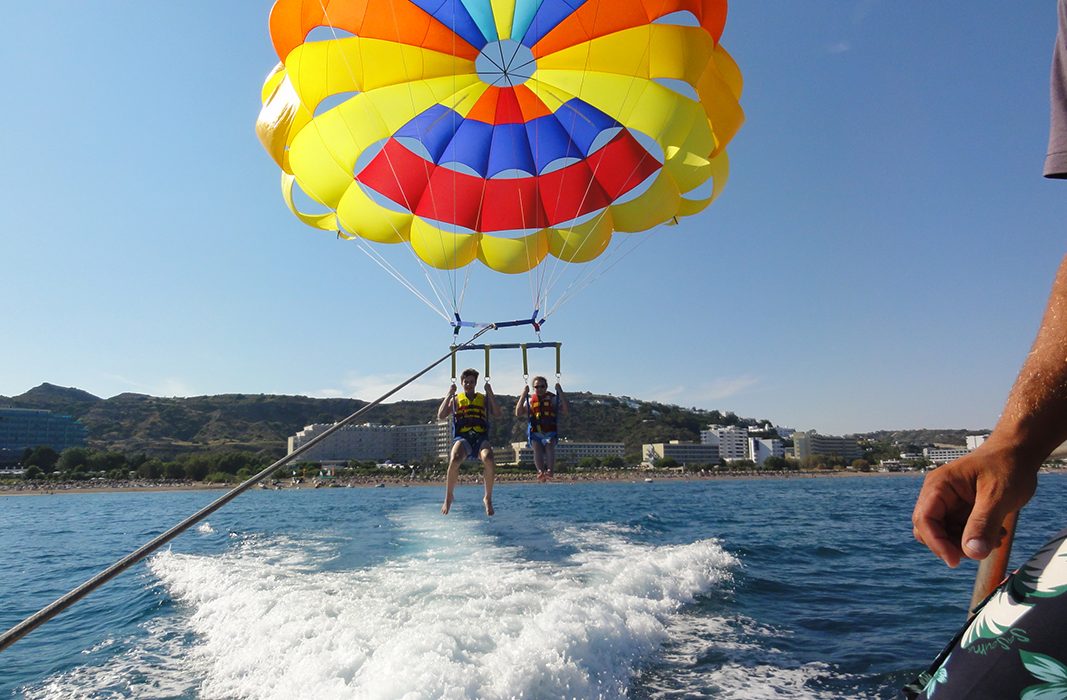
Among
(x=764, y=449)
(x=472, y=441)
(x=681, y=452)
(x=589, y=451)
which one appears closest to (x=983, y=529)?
(x=472, y=441)

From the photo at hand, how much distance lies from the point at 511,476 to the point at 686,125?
78.3m

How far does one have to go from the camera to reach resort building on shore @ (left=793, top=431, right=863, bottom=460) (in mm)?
118688

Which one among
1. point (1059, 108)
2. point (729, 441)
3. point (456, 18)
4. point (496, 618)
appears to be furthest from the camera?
point (729, 441)

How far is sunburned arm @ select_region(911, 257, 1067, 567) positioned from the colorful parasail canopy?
7.55 m

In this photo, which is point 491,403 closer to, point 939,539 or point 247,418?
point 939,539

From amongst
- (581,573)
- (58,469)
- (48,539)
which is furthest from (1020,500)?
(58,469)

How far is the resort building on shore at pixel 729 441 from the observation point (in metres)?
121

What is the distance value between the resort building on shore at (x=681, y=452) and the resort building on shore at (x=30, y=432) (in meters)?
79.9

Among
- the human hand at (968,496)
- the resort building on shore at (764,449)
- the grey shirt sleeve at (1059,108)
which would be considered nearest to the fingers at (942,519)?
the human hand at (968,496)

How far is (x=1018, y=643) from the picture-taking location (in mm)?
991

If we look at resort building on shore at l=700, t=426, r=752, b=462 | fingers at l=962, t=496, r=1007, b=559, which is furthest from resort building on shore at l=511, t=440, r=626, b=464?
fingers at l=962, t=496, r=1007, b=559

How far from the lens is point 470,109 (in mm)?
9477

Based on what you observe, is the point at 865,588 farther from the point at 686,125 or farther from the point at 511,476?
the point at 511,476

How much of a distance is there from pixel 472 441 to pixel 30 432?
10413 cm
